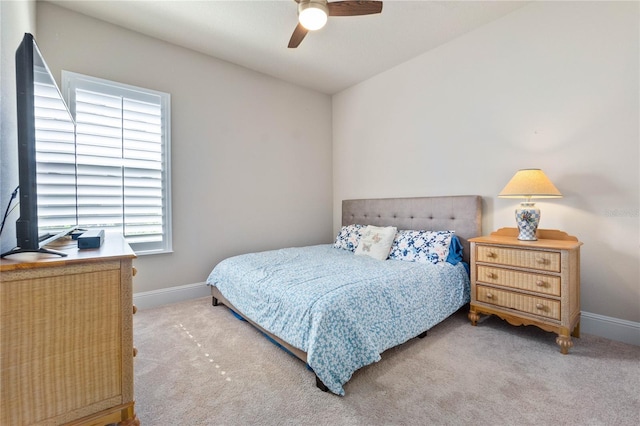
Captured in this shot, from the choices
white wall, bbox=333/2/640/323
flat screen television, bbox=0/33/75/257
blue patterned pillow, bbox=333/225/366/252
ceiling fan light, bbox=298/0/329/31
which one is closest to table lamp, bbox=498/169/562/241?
white wall, bbox=333/2/640/323

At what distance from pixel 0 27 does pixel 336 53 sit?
264 cm

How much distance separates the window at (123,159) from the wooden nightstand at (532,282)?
3.02 m

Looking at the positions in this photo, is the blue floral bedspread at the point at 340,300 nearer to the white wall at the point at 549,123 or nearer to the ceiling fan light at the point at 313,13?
the white wall at the point at 549,123

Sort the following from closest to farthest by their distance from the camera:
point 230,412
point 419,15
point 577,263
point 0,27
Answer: point 0,27
point 230,412
point 577,263
point 419,15

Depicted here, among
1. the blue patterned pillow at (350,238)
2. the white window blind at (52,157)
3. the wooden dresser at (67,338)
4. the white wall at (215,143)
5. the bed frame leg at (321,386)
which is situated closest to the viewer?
the wooden dresser at (67,338)

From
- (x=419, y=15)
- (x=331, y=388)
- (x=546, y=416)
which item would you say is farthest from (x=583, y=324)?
(x=419, y=15)

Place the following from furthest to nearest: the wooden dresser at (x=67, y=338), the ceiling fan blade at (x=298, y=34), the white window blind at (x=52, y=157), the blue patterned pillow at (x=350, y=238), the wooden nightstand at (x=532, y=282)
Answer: the blue patterned pillow at (x=350, y=238) → the ceiling fan blade at (x=298, y=34) → the wooden nightstand at (x=532, y=282) → the white window blind at (x=52, y=157) → the wooden dresser at (x=67, y=338)

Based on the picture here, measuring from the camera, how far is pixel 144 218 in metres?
2.86

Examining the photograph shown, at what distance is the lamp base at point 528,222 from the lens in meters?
2.28

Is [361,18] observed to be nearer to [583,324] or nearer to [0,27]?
[0,27]

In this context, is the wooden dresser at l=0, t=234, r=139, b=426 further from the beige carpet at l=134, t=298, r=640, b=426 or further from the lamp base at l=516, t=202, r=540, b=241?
the lamp base at l=516, t=202, r=540, b=241

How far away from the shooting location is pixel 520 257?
2182 millimetres

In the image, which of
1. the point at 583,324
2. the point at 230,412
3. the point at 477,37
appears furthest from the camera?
the point at 477,37

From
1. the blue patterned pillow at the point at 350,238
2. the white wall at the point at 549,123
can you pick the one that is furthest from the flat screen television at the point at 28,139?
the white wall at the point at 549,123
